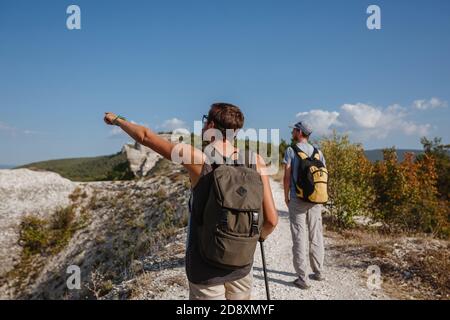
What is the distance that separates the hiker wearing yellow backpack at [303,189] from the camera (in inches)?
237

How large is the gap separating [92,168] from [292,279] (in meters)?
90.8

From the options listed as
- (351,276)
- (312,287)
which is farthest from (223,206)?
(351,276)

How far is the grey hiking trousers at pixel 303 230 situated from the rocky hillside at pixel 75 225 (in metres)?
6.39

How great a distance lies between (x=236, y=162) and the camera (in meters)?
3.17

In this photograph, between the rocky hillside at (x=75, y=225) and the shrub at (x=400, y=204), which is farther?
the rocky hillside at (x=75, y=225)

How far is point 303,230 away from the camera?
247 inches

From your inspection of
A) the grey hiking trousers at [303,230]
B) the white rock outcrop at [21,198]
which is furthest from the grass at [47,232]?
the grey hiking trousers at [303,230]

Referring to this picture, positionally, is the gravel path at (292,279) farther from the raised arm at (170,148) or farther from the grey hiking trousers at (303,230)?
the raised arm at (170,148)

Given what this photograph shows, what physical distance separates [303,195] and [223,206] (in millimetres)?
3464

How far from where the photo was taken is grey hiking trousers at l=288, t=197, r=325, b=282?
6.25 m
